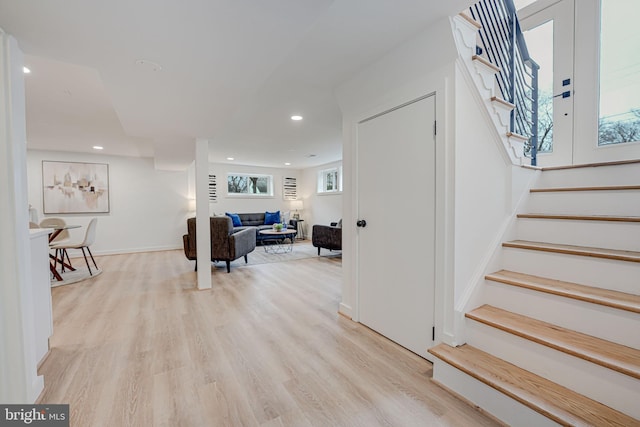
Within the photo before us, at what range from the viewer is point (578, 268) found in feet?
4.85

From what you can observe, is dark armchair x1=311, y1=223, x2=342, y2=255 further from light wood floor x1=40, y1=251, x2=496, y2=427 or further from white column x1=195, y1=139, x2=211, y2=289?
white column x1=195, y1=139, x2=211, y2=289

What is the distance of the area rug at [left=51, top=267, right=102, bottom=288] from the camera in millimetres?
3713

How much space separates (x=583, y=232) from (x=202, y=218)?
3.74m

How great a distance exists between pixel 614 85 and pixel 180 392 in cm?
399

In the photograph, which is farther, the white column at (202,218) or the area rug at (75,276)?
the area rug at (75,276)

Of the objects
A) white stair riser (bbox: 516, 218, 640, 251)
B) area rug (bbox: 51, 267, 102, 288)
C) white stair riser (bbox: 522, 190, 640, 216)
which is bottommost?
area rug (bbox: 51, 267, 102, 288)

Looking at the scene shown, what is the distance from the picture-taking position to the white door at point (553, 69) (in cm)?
239

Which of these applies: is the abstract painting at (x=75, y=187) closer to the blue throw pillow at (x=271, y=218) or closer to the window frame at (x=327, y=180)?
the blue throw pillow at (x=271, y=218)

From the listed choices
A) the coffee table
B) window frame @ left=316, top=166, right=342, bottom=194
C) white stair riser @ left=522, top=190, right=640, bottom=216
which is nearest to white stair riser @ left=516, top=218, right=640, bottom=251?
white stair riser @ left=522, top=190, right=640, bottom=216

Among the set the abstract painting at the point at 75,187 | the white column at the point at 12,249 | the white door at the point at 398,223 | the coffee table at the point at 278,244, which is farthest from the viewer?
the coffee table at the point at 278,244

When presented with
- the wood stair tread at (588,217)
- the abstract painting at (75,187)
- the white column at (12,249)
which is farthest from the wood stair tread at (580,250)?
the abstract painting at (75,187)

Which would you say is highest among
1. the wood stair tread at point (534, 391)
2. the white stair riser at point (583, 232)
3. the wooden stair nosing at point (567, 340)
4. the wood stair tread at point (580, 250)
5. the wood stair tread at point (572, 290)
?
the white stair riser at point (583, 232)

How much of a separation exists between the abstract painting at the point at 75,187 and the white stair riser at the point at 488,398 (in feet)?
23.7

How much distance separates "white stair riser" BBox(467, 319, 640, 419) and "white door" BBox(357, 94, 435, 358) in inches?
14.6
